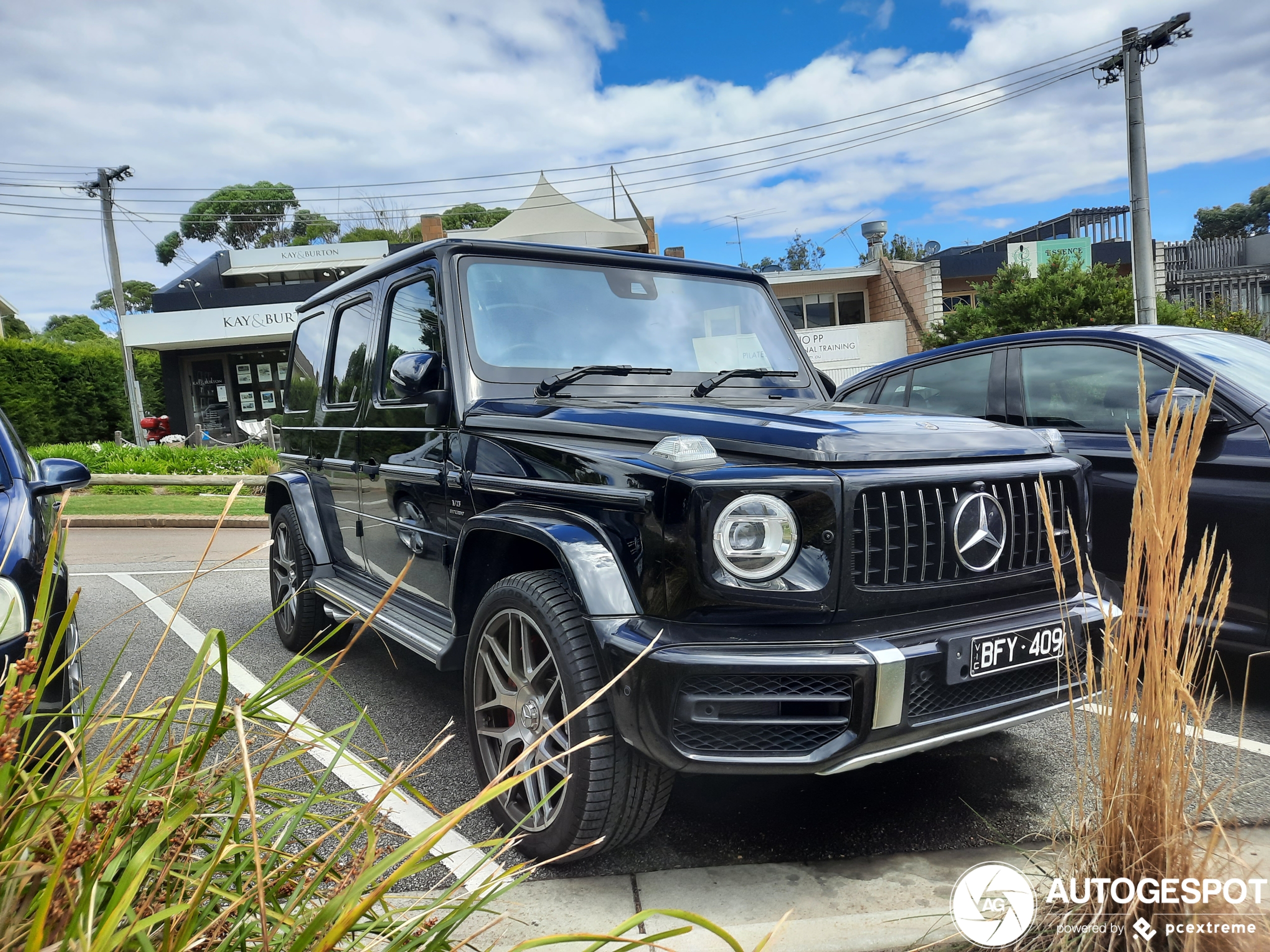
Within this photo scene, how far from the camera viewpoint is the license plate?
2367 millimetres

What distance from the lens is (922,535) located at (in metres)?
2.39

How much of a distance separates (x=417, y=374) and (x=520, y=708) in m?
1.28

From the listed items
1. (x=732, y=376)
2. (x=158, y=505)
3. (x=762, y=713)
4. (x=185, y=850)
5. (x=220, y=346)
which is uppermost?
(x=220, y=346)

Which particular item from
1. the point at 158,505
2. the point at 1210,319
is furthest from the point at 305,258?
the point at 1210,319

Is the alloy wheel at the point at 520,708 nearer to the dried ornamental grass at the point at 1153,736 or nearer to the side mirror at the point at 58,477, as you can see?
the dried ornamental grass at the point at 1153,736

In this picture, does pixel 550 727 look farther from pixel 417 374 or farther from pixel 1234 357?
pixel 1234 357

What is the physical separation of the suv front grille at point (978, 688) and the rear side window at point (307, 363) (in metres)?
3.69

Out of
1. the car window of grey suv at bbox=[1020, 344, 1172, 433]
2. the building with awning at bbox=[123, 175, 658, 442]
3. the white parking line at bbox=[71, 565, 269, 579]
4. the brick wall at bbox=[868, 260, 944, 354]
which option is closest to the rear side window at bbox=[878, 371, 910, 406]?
the car window of grey suv at bbox=[1020, 344, 1172, 433]

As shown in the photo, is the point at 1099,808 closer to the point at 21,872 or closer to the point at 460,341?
the point at 21,872

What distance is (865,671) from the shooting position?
7.08ft

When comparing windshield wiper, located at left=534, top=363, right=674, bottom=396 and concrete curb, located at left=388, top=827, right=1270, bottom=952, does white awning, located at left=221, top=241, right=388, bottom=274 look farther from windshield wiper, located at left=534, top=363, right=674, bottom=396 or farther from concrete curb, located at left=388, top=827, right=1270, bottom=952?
concrete curb, located at left=388, top=827, right=1270, bottom=952

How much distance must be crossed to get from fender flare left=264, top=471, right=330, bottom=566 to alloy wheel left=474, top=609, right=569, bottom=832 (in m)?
2.13

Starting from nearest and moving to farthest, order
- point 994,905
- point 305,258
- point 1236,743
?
point 994,905 < point 1236,743 < point 305,258

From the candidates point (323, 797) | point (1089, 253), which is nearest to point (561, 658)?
A: point (323, 797)
